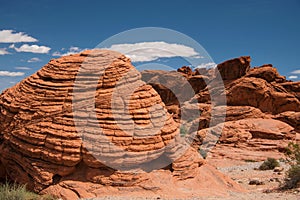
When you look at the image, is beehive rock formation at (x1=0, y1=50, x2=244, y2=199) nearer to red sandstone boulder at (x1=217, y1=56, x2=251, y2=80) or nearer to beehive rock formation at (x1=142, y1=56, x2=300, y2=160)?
Result: beehive rock formation at (x1=142, y1=56, x2=300, y2=160)

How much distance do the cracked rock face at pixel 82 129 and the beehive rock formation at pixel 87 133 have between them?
3cm

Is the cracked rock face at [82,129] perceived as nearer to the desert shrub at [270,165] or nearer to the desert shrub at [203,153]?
the desert shrub at [270,165]

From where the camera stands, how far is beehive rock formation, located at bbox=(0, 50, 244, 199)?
9.95 meters

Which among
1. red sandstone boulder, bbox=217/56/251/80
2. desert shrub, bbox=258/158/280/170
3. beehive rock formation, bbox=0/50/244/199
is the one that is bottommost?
desert shrub, bbox=258/158/280/170

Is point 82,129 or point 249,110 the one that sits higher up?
point 249,110

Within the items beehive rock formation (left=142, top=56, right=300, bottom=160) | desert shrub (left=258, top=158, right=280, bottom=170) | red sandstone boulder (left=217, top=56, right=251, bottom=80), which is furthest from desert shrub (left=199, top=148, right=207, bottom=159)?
red sandstone boulder (left=217, top=56, right=251, bottom=80)

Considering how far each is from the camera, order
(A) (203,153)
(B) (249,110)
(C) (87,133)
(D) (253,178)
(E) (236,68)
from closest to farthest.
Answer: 1. (C) (87,133)
2. (D) (253,178)
3. (A) (203,153)
4. (B) (249,110)
5. (E) (236,68)

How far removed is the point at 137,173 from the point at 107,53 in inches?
180

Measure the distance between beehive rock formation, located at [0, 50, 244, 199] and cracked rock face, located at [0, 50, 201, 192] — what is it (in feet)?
0.10

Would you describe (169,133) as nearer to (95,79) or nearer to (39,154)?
(95,79)

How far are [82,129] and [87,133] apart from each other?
0.70 feet

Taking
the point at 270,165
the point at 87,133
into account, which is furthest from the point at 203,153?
the point at 87,133

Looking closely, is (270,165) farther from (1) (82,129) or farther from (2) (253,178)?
(1) (82,129)

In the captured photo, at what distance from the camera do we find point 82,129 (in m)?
10.1
